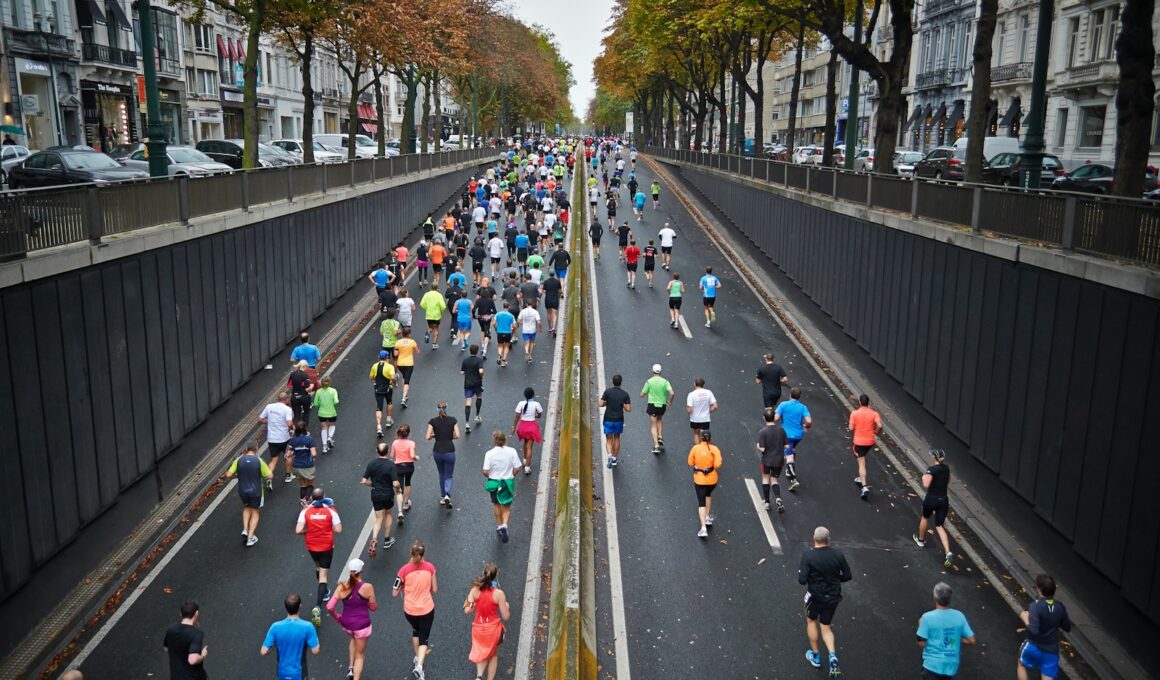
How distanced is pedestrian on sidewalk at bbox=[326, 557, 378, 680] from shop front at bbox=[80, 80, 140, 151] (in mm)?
42140

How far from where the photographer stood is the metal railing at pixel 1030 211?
11156mm

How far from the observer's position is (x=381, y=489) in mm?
13125

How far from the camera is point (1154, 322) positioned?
10414 mm

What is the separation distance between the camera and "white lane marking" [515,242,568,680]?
36.2 ft

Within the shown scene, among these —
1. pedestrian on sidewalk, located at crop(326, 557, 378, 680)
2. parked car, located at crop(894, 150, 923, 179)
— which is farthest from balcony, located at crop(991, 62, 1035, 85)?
pedestrian on sidewalk, located at crop(326, 557, 378, 680)

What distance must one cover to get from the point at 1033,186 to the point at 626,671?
11788 mm

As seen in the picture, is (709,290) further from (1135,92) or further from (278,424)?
(278,424)

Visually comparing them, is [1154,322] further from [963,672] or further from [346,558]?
[346,558]

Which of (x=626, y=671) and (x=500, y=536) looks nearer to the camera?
(x=626, y=671)

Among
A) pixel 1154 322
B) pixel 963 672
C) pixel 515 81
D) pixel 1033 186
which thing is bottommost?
pixel 963 672

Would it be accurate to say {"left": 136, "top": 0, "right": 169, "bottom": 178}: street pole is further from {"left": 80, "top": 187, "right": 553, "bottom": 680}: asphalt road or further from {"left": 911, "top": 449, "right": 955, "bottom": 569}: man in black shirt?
{"left": 911, "top": 449, "right": 955, "bottom": 569}: man in black shirt

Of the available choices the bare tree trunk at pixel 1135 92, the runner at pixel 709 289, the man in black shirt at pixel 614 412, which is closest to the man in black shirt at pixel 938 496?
the man in black shirt at pixel 614 412

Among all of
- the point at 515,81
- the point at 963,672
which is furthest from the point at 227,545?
the point at 515,81

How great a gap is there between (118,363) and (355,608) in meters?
6.19
